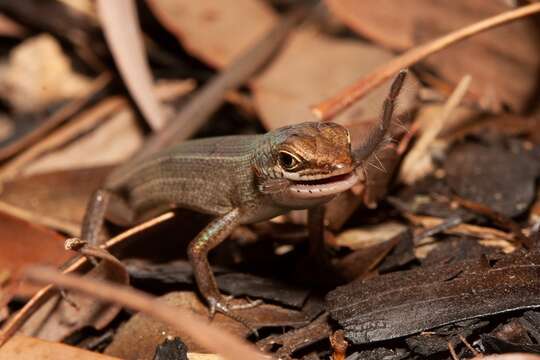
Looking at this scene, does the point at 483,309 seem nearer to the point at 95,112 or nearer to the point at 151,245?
the point at 151,245

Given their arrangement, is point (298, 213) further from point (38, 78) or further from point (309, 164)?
point (38, 78)

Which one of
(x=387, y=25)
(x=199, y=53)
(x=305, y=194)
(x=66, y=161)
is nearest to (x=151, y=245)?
(x=305, y=194)

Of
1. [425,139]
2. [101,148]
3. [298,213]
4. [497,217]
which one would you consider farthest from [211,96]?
[497,217]

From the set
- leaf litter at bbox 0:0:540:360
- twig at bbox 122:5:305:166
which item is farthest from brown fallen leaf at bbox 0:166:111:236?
twig at bbox 122:5:305:166

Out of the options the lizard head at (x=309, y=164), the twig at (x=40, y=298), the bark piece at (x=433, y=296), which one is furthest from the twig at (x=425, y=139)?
the twig at (x=40, y=298)

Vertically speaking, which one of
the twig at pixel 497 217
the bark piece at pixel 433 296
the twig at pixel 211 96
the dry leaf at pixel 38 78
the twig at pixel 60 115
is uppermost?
the dry leaf at pixel 38 78

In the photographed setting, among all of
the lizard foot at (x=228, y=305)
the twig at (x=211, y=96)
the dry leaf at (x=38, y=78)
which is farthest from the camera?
the dry leaf at (x=38, y=78)

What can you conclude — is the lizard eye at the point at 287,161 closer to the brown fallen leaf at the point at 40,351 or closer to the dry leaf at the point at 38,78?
the brown fallen leaf at the point at 40,351
